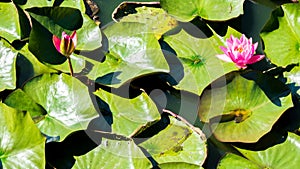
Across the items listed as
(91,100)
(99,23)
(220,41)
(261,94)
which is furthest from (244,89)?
(99,23)

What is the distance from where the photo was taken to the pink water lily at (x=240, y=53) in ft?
6.76

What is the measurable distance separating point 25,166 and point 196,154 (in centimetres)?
62

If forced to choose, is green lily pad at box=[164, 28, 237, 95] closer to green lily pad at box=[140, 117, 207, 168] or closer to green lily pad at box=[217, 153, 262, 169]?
green lily pad at box=[140, 117, 207, 168]

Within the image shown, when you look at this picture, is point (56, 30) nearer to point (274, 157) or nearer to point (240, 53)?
point (240, 53)

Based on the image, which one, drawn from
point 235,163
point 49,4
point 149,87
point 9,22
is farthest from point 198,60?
point 9,22

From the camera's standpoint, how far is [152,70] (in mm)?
2078

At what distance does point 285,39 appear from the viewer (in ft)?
7.39

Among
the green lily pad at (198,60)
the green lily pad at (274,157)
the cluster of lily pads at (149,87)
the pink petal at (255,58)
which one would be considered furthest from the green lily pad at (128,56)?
the green lily pad at (274,157)

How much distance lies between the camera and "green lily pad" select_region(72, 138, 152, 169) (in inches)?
72.9

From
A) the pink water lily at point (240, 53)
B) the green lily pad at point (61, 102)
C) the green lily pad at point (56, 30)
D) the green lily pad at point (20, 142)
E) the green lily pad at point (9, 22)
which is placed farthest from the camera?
the green lily pad at point (9, 22)

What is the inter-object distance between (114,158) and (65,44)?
0.48 meters

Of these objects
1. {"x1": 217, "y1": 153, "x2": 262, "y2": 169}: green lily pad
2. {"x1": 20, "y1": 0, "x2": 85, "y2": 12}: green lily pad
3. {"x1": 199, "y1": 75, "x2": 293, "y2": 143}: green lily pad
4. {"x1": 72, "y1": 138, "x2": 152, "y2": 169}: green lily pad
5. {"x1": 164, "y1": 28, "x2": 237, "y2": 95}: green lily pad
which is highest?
{"x1": 20, "y1": 0, "x2": 85, "y2": 12}: green lily pad

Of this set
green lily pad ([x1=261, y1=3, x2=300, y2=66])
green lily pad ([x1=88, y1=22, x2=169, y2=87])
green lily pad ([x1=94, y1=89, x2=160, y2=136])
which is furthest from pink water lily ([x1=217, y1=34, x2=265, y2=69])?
green lily pad ([x1=94, y1=89, x2=160, y2=136])

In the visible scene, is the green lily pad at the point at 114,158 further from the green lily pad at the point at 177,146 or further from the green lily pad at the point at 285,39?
the green lily pad at the point at 285,39
